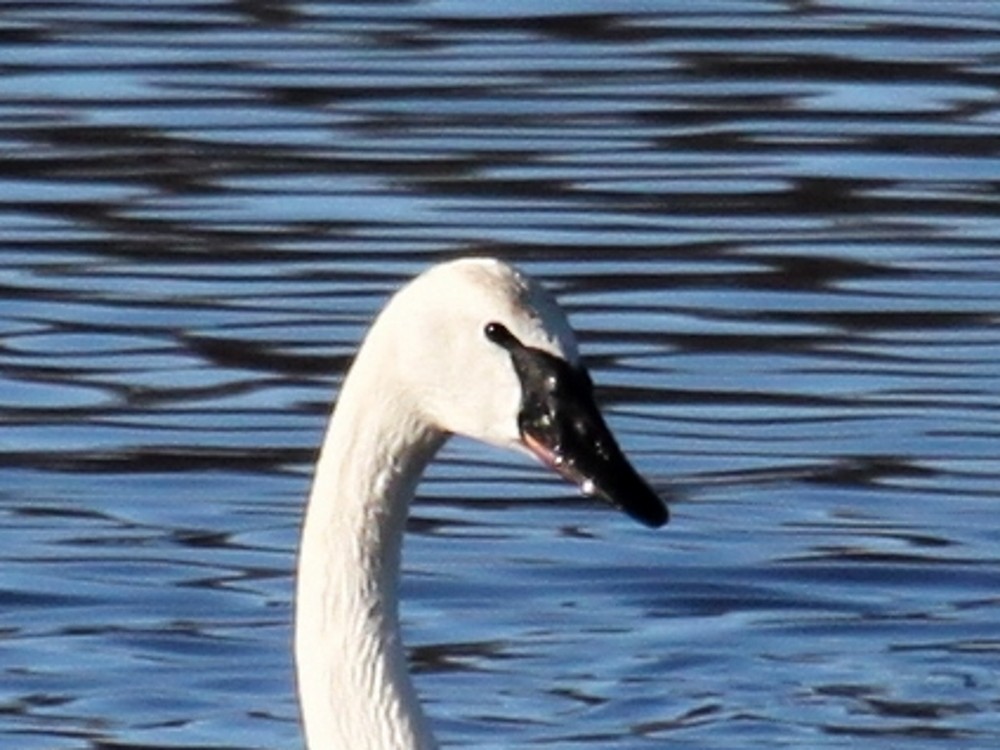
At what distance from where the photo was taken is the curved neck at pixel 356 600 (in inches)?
273

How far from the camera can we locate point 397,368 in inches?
266

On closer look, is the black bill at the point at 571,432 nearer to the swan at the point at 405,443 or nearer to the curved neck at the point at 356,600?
the swan at the point at 405,443

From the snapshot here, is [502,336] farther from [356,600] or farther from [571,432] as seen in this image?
[356,600]

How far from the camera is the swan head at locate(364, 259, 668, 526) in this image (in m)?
6.61

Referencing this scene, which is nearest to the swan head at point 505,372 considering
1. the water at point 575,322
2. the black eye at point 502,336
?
the black eye at point 502,336

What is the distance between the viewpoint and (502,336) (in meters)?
6.64

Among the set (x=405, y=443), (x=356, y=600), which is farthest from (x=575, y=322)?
(x=405, y=443)

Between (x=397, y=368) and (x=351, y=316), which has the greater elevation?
(x=397, y=368)

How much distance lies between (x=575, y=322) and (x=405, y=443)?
18.6 ft

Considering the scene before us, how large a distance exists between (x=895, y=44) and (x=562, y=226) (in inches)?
113

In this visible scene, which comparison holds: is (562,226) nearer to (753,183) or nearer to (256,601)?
(753,183)

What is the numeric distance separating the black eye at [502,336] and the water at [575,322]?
9.21 ft

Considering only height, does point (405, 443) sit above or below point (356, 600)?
above

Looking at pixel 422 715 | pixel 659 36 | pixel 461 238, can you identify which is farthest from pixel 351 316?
pixel 422 715
